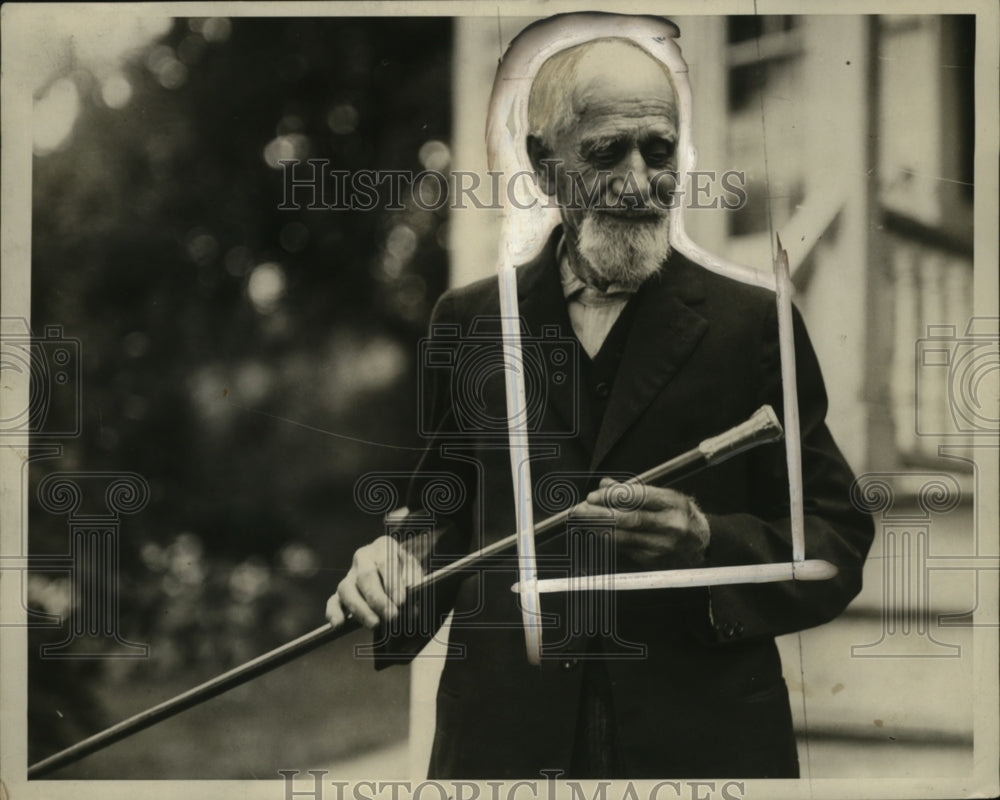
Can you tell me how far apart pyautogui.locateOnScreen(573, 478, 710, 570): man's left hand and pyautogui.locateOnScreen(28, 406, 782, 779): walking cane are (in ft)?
0.14

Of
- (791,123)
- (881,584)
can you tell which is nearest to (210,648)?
(881,584)

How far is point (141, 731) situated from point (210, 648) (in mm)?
304

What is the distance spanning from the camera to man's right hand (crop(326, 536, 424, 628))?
3051mm

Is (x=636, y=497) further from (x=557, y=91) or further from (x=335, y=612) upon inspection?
(x=557, y=91)

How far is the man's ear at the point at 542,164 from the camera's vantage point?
120 inches

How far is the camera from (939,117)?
10.3 ft

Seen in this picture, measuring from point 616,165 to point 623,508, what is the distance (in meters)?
0.91

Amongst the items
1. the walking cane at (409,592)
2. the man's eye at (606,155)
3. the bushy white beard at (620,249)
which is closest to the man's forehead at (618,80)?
the man's eye at (606,155)

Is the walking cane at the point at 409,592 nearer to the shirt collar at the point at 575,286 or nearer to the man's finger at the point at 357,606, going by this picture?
the man's finger at the point at 357,606

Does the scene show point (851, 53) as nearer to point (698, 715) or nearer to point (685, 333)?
point (685, 333)

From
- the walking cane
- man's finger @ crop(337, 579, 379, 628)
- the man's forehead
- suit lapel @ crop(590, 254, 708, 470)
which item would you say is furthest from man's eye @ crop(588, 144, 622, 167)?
man's finger @ crop(337, 579, 379, 628)

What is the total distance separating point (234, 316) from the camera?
3.10 meters

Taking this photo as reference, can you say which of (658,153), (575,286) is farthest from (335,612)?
(658,153)

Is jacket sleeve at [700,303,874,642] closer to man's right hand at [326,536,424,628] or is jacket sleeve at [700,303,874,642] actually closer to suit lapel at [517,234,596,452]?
suit lapel at [517,234,596,452]
